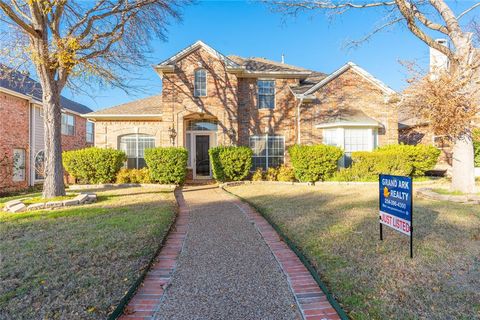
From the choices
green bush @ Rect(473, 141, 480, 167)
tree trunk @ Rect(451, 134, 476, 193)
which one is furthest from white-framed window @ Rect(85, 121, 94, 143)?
green bush @ Rect(473, 141, 480, 167)

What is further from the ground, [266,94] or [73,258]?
[266,94]

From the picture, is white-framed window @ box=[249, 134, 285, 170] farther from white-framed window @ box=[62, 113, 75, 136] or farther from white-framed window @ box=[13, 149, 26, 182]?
white-framed window @ box=[62, 113, 75, 136]

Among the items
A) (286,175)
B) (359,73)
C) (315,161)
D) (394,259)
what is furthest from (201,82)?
(394,259)

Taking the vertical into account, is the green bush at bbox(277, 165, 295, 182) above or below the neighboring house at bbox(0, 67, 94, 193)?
below

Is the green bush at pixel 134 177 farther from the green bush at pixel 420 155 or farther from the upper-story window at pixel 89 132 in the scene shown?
the upper-story window at pixel 89 132

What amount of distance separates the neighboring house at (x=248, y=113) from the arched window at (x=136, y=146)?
0.06 m

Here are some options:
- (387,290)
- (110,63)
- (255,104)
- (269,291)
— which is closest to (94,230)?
(269,291)

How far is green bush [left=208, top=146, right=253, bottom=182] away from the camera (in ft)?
42.7

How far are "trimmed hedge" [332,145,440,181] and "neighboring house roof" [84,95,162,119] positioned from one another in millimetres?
10420

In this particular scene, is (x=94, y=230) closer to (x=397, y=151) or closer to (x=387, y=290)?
(x=387, y=290)

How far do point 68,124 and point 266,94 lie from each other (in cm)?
1516

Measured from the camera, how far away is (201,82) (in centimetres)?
1458

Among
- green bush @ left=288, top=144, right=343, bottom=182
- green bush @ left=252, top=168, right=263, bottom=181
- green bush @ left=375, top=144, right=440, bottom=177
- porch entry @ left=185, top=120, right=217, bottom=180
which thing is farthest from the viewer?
porch entry @ left=185, top=120, right=217, bottom=180

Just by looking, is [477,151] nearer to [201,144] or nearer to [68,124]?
[201,144]
